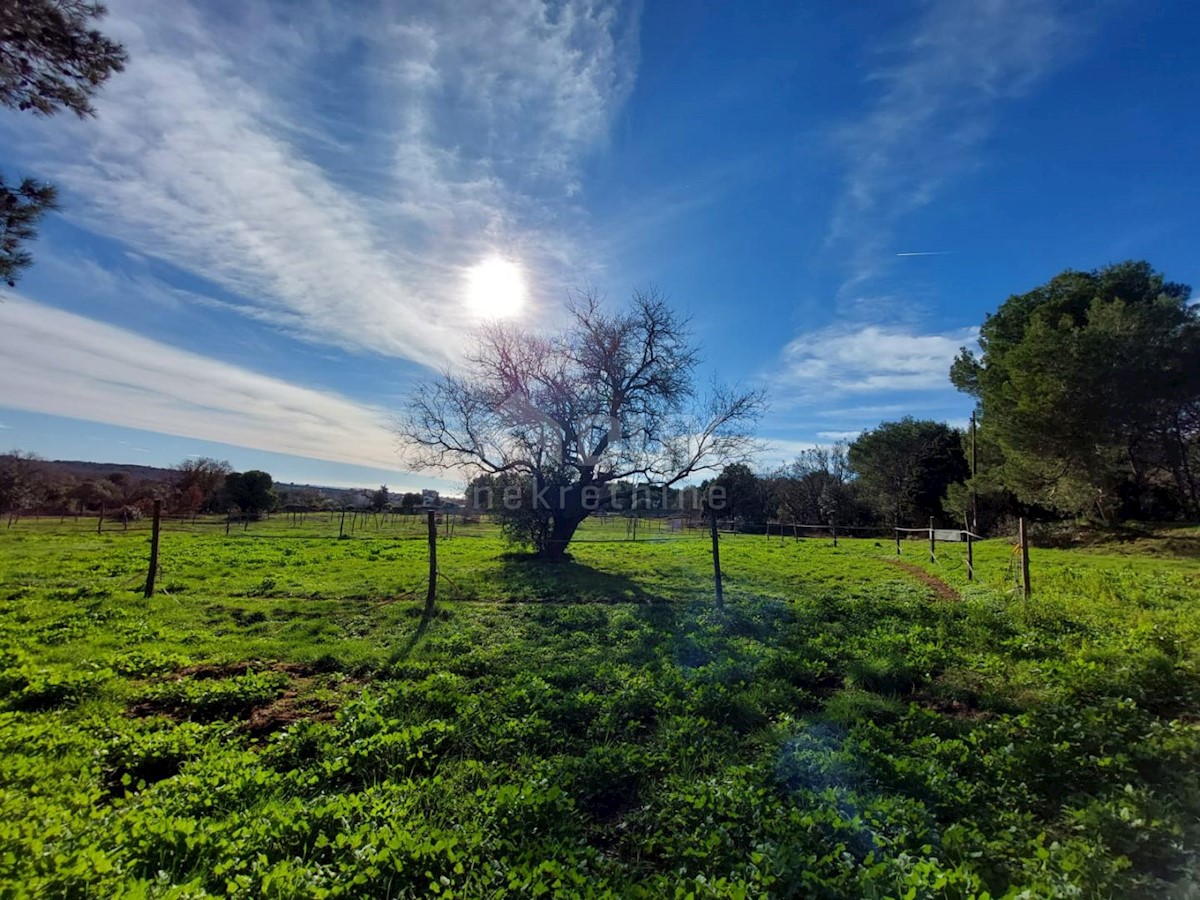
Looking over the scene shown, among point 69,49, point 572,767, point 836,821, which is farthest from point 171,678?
point 69,49

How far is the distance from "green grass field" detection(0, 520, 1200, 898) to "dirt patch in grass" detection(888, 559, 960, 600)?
2926 mm

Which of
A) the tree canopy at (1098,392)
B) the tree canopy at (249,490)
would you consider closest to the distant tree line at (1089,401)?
the tree canopy at (1098,392)

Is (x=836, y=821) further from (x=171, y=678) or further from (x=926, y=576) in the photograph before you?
(x=926, y=576)

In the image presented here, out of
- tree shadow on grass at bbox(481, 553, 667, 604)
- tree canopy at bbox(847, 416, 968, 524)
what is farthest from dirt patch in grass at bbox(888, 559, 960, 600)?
tree canopy at bbox(847, 416, 968, 524)

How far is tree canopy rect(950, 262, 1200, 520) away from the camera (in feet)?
74.0

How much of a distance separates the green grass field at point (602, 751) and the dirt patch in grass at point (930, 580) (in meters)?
2.93

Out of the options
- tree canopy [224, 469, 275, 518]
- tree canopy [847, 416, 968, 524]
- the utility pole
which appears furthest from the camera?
tree canopy [224, 469, 275, 518]

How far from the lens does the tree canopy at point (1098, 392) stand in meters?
22.6

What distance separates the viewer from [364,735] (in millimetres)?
4742

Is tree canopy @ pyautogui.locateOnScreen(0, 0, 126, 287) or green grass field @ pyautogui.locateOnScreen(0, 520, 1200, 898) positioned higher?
tree canopy @ pyautogui.locateOnScreen(0, 0, 126, 287)

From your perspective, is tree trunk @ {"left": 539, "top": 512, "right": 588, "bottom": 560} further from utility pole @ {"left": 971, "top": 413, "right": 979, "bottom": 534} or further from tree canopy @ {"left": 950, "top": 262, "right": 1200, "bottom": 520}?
utility pole @ {"left": 971, "top": 413, "right": 979, "bottom": 534}

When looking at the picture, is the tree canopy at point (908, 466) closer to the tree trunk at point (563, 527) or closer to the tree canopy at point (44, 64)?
the tree trunk at point (563, 527)

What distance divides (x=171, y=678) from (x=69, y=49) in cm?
815

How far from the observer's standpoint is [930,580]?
15.5 metres
